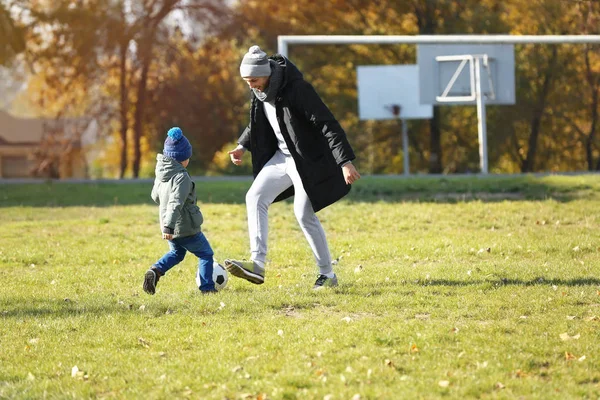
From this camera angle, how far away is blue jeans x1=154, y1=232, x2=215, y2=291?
8305mm

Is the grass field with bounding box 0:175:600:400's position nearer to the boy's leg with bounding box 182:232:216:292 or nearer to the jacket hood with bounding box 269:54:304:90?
the boy's leg with bounding box 182:232:216:292

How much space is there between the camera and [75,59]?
32.5 m

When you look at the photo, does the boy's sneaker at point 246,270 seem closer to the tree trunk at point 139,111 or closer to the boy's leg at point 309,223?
the boy's leg at point 309,223

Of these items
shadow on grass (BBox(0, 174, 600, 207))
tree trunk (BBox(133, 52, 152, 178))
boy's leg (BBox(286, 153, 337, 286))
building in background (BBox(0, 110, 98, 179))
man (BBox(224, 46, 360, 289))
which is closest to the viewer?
man (BBox(224, 46, 360, 289))

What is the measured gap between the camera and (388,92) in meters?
31.7

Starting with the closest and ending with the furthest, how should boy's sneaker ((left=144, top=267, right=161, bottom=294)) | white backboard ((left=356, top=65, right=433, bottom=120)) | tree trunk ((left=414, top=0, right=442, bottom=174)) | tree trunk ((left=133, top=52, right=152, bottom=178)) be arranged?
1. boy's sneaker ((left=144, top=267, right=161, bottom=294))
2. white backboard ((left=356, top=65, right=433, bottom=120))
3. tree trunk ((left=133, top=52, right=152, bottom=178))
4. tree trunk ((left=414, top=0, right=442, bottom=174))

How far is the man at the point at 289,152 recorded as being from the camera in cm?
793

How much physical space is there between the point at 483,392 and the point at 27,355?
289 centimetres

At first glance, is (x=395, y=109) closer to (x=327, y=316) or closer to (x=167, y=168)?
(x=167, y=168)

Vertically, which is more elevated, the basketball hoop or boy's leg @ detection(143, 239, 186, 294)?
the basketball hoop

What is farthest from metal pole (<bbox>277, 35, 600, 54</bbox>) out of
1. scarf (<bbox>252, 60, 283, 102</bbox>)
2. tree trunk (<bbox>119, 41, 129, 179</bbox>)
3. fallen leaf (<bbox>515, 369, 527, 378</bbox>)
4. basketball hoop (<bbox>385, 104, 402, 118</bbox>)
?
tree trunk (<bbox>119, 41, 129, 179</bbox>)

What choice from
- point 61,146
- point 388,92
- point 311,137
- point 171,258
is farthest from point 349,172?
point 61,146

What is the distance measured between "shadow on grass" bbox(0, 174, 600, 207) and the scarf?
334 inches

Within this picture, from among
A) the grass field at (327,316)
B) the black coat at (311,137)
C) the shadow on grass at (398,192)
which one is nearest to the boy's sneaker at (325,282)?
the grass field at (327,316)
